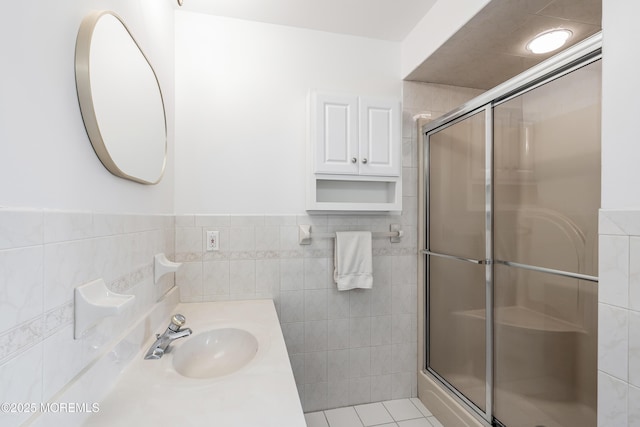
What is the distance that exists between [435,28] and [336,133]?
82 cm

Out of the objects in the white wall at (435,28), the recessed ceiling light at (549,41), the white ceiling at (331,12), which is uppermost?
the white ceiling at (331,12)

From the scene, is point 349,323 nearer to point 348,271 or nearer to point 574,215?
point 348,271

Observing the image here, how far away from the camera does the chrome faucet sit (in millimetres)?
1073

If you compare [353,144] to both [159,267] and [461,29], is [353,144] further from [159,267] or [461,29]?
[159,267]

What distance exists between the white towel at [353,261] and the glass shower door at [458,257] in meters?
0.46

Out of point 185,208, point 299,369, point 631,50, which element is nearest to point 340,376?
point 299,369

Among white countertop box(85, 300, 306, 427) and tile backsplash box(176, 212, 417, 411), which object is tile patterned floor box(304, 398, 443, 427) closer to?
tile backsplash box(176, 212, 417, 411)

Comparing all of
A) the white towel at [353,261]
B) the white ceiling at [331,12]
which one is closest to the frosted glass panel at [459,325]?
the white towel at [353,261]

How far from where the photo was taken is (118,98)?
0.98 m

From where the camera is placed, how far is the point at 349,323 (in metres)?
1.97

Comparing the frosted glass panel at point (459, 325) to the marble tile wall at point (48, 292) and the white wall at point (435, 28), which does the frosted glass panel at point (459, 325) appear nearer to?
the white wall at point (435, 28)

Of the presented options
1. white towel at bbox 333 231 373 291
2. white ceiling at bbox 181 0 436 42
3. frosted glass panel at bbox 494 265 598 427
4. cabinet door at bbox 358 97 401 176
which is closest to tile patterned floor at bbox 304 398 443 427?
frosted glass panel at bbox 494 265 598 427

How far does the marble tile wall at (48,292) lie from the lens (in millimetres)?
546

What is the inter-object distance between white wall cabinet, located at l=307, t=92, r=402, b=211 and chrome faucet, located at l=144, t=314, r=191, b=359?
3.05 ft
